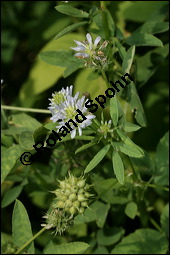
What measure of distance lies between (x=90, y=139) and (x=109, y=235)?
1.24 m

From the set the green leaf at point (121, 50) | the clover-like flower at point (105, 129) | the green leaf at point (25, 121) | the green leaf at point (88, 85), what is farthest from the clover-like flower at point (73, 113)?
the green leaf at point (88, 85)

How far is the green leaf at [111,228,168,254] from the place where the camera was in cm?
327

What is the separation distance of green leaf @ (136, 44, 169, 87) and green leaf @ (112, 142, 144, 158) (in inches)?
44.3

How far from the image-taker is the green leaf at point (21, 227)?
284cm

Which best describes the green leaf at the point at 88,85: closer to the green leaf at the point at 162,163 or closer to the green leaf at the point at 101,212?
the green leaf at the point at 162,163

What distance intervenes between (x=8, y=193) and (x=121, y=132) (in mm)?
1317

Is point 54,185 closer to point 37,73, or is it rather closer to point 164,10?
point 37,73

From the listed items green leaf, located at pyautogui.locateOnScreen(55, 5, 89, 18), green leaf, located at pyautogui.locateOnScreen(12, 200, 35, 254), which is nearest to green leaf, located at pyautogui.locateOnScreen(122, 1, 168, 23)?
green leaf, located at pyautogui.locateOnScreen(55, 5, 89, 18)

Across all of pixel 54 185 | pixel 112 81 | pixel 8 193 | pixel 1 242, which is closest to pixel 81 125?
pixel 112 81

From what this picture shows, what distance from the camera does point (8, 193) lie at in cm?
353

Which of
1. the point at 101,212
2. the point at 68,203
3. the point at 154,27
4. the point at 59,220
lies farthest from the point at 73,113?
the point at 154,27

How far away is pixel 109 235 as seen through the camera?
358 centimetres

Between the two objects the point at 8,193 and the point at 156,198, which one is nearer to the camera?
the point at 8,193

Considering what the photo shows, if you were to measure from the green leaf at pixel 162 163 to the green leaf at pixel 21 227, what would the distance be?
1.01m
